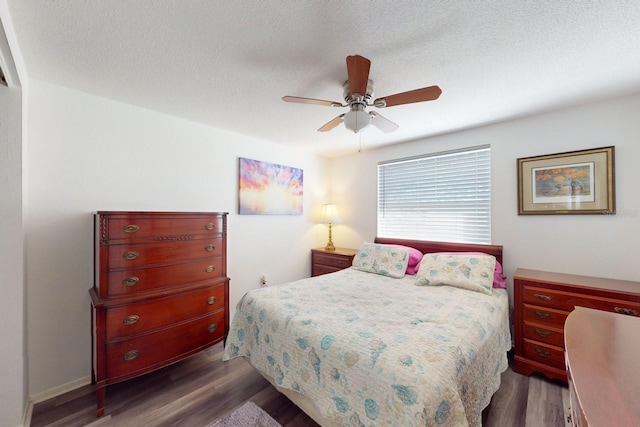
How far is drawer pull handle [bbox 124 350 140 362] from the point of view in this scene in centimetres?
181

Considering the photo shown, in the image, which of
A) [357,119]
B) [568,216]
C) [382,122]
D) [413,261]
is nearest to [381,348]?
[357,119]

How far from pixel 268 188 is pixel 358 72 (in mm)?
2195

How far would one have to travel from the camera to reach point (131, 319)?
1.84 meters

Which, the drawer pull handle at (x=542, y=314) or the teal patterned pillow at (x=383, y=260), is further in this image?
the teal patterned pillow at (x=383, y=260)

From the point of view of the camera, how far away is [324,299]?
2053 millimetres

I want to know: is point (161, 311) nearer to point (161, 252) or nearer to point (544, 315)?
point (161, 252)

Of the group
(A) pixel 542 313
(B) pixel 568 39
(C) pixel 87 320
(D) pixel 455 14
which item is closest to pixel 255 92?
(D) pixel 455 14

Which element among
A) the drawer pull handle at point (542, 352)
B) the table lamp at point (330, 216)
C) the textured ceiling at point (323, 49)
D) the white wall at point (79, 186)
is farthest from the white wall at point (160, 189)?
the table lamp at point (330, 216)

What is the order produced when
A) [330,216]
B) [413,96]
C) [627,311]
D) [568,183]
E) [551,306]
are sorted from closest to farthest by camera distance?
[413,96]
[627,311]
[551,306]
[568,183]
[330,216]

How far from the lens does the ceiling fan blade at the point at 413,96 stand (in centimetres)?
154

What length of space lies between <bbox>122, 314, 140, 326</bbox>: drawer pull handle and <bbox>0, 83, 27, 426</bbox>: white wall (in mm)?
524

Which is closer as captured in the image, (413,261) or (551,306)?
(551,306)

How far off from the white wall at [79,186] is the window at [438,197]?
2.30 m

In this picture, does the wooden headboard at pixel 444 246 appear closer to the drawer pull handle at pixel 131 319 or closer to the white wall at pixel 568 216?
the white wall at pixel 568 216
